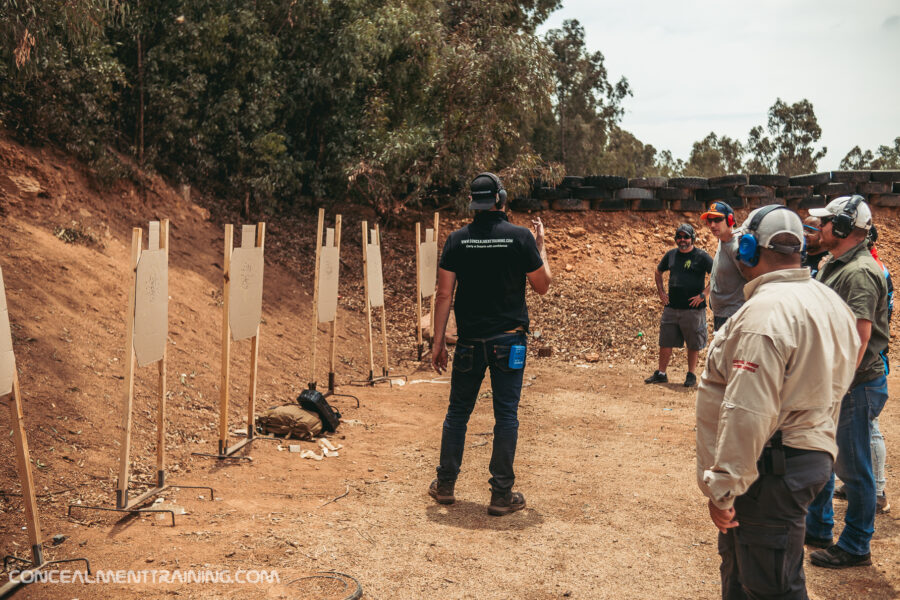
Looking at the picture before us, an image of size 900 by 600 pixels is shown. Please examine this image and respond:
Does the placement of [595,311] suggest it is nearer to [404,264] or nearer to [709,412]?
[404,264]

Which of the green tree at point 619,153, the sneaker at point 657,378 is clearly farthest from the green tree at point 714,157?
the sneaker at point 657,378

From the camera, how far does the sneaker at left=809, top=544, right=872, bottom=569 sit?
3.97 m

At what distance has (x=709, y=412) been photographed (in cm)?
272

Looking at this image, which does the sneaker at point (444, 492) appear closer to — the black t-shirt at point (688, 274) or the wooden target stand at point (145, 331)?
the wooden target stand at point (145, 331)

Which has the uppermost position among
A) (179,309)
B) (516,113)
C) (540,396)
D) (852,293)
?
(516,113)

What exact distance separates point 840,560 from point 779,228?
90.5 inches

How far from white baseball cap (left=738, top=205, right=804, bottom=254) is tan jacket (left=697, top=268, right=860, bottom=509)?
0.09 meters

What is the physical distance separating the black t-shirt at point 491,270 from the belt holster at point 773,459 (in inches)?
89.1

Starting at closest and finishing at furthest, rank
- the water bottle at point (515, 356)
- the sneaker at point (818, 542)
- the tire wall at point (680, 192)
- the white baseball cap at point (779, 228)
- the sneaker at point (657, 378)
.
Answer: the white baseball cap at point (779, 228) < the sneaker at point (818, 542) < the water bottle at point (515, 356) < the sneaker at point (657, 378) < the tire wall at point (680, 192)

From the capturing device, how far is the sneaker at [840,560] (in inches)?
156

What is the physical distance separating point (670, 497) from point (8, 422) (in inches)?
187

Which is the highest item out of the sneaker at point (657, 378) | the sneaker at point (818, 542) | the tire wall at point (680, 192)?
the tire wall at point (680, 192)

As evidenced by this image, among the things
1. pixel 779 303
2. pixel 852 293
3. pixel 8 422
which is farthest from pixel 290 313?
pixel 779 303

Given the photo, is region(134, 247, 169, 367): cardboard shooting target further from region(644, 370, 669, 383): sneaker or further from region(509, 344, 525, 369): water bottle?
region(644, 370, 669, 383): sneaker
